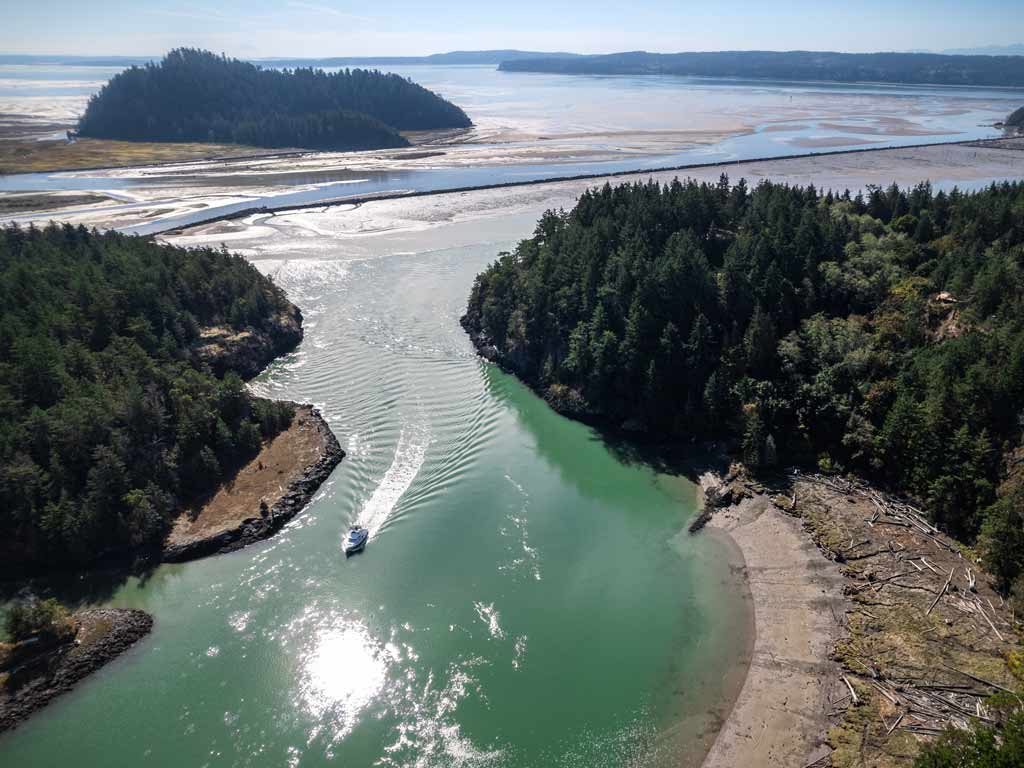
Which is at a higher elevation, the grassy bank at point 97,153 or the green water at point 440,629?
the grassy bank at point 97,153

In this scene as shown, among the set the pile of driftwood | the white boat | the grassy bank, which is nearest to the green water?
the white boat

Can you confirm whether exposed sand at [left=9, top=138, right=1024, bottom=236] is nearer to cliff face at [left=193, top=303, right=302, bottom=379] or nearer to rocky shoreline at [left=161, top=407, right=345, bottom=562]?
cliff face at [left=193, top=303, right=302, bottom=379]

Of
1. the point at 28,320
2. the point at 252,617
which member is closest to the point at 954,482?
the point at 252,617

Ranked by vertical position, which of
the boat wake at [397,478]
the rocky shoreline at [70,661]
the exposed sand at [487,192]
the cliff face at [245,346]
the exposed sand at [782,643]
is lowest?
the rocky shoreline at [70,661]

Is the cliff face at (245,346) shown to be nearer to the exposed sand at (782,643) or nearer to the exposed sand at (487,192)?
the exposed sand at (487,192)

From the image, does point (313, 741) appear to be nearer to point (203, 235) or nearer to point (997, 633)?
point (997, 633)

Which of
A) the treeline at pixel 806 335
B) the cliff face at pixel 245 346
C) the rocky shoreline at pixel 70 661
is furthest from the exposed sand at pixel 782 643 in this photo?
the cliff face at pixel 245 346
